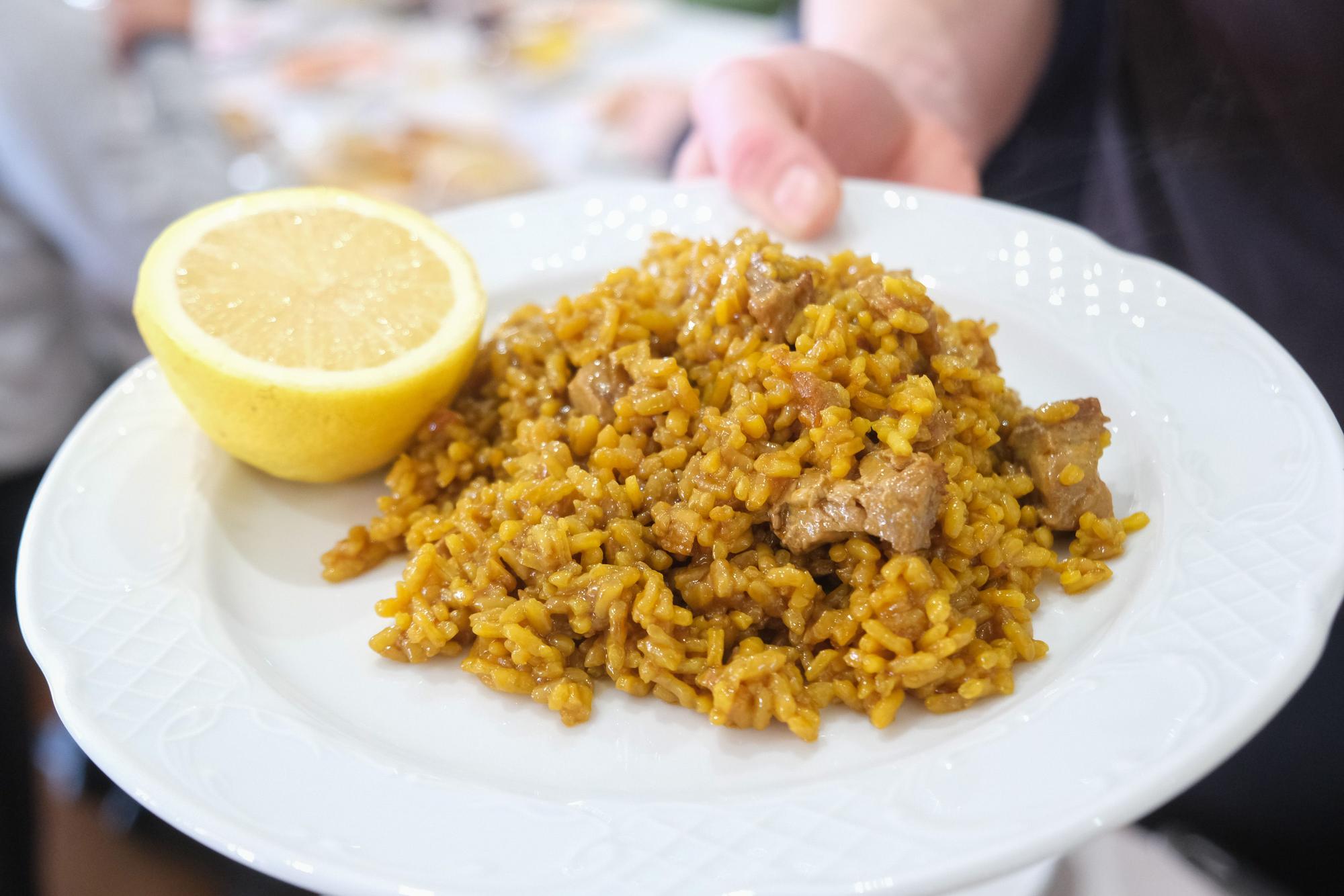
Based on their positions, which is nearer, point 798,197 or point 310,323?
point 310,323

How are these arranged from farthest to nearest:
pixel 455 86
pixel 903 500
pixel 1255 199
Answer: pixel 455 86, pixel 1255 199, pixel 903 500

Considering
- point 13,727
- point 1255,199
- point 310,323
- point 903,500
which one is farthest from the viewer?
point 13,727

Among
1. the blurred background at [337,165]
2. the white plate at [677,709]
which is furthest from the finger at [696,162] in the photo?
the white plate at [677,709]

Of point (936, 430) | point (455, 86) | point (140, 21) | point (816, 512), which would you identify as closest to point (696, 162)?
point (936, 430)

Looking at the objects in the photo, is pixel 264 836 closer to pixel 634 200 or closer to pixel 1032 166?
pixel 634 200

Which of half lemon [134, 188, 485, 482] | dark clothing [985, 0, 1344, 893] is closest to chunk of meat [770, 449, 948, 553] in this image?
half lemon [134, 188, 485, 482]

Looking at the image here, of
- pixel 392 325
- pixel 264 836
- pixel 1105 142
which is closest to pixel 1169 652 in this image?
pixel 264 836

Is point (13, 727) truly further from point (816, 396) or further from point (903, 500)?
point (903, 500)

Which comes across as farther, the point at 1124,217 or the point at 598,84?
the point at 598,84
